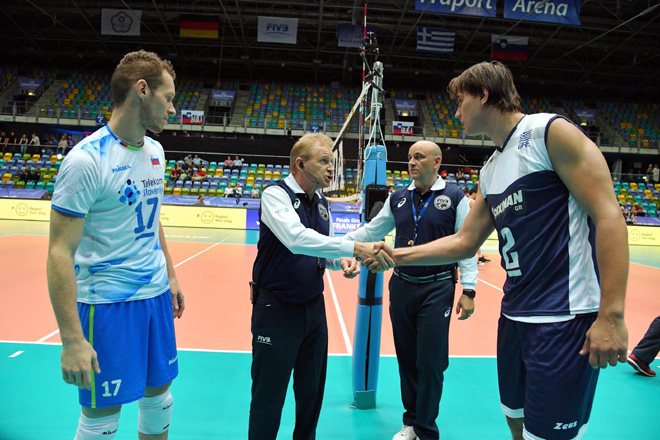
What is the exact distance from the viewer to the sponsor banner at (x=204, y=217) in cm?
1730

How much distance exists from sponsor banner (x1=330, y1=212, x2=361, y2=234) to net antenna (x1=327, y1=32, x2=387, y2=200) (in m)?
0.82

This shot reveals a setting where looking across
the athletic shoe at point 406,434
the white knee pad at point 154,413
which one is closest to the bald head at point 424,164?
the athletic shoe at point 406,434

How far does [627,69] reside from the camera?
30453 mm

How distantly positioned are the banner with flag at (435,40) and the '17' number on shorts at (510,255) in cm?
2055

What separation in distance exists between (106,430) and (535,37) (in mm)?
29310

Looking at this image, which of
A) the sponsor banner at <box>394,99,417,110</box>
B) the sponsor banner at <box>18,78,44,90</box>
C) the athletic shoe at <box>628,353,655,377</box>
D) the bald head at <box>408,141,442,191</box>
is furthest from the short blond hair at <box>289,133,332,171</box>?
the sponsor banner at <box>18,78,44,90</box>

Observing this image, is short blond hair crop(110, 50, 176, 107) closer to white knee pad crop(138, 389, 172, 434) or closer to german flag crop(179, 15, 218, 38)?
white knee pad crop(138, 389, 172, 434)

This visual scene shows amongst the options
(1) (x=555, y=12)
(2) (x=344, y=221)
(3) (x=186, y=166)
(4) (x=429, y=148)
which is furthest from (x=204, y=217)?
(1) (x=555, y=12)

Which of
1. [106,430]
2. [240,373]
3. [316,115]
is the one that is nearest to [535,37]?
[316,115]

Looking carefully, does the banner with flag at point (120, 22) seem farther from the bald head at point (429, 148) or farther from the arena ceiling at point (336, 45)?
the bald head at point (429, 148)

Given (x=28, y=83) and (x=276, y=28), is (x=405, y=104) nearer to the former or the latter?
(x=276, y=28)

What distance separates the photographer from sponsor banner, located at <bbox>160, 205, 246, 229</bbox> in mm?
17297

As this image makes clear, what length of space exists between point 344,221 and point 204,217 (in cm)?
614

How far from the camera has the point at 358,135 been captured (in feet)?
40.9
